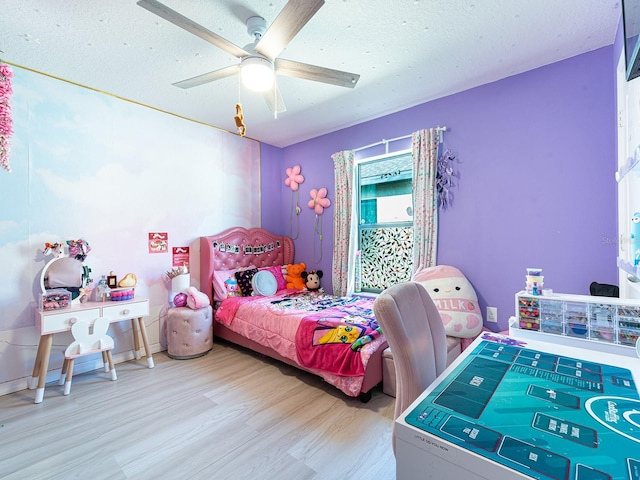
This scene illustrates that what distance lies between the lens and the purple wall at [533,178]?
2.08 meters

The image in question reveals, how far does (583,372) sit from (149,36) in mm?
2948

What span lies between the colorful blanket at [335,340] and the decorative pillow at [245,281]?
120 cm

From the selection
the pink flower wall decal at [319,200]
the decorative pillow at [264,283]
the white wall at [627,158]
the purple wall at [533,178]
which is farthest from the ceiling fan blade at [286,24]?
the decorative pillow at [264,283]

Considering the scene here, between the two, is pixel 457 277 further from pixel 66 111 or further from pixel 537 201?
pixel 66 111

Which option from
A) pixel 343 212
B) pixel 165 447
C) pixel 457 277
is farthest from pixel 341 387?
pixel 343 212

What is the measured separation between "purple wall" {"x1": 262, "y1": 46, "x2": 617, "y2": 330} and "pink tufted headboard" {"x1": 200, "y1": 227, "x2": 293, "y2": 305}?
7.47ft

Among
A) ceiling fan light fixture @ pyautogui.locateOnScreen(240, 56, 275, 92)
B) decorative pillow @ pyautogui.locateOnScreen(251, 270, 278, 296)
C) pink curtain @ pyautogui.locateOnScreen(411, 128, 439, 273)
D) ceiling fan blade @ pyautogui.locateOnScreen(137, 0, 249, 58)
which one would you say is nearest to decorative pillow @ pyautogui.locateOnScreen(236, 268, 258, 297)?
decorative pillow @ pyautogui.locateOnScreen(251, 270, 278, 296)

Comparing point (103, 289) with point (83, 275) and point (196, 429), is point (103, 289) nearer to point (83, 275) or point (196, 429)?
point (83, 275)

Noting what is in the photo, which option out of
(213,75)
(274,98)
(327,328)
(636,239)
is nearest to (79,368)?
(327,328)

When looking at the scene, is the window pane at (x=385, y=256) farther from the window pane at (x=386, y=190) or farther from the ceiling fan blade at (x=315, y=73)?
the ceiling fan blade at (x=315, y=73)

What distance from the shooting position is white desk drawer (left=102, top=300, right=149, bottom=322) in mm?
2516

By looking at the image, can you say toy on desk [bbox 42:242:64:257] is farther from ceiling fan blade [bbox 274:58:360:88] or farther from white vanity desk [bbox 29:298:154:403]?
ceiling fan blade [bbox 274:58:360:88]

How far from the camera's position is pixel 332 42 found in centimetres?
204

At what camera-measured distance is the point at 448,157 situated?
2.77 m
